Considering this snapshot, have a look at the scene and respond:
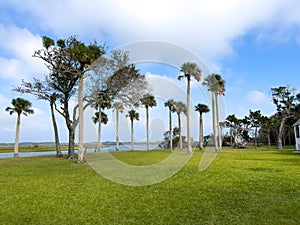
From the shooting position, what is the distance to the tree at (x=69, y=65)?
17.9 meters

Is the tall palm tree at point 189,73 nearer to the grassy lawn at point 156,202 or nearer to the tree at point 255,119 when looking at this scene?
the grassy lawn at point 156,202

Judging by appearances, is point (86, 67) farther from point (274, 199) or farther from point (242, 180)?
point (274, 199)

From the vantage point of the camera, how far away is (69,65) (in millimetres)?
21047

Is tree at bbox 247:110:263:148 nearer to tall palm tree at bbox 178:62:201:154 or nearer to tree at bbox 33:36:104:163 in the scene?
tall palm tree at bbox 178:62:201:154

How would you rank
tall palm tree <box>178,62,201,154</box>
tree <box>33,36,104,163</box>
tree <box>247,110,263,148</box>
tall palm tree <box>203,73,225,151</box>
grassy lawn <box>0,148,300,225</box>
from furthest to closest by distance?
tree <box>247,110,263,148</box>
tall palm tree <box>203,73,225,151</box>
tall palm tree <box>178,62,201,154</box>
tree <box>33,36,104,163</box>
grassy lawn <box>0,148,300,225</box>

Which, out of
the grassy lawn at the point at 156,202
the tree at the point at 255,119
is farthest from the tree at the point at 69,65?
the tree at the point at 255,119

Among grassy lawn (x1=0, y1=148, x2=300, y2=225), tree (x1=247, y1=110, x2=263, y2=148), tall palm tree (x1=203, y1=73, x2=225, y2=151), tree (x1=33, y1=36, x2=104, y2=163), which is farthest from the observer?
tree (x1=247, y1=110, x2=263, y2=148)

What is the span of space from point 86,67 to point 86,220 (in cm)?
1587

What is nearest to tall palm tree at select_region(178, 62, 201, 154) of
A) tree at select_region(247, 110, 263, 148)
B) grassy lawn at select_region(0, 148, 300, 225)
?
grassy lawn at select_region(0, 148, 300, 225)

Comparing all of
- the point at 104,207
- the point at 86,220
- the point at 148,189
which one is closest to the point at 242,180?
the point at 148,189

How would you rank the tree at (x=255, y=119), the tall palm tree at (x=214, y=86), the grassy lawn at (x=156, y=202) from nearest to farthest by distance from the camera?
the grassy lawn at (x=156, y=202) → the tall palm tree at (x=214, y=86) → the tree at (x=255, y=119)

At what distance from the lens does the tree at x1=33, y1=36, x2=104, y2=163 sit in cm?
1786

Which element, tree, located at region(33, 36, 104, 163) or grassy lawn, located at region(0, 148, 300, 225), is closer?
grassy lawn, located at region(0, 148, 300, 225)

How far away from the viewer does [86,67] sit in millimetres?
19438
